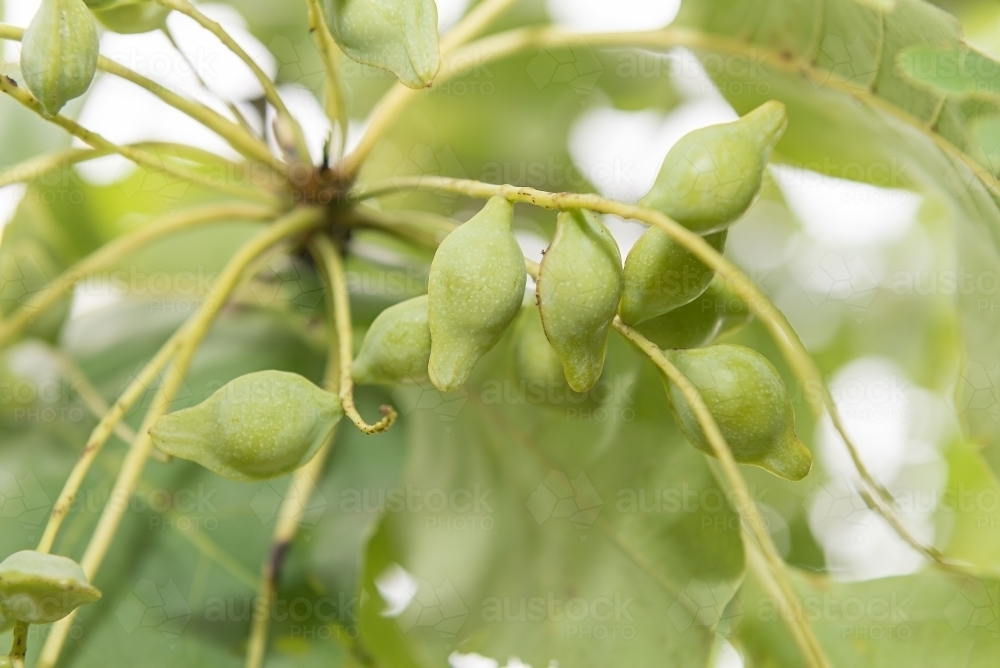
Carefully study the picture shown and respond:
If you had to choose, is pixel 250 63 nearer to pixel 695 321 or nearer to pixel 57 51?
pixel 57 51

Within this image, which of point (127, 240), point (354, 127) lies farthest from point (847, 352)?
point (127, 240)

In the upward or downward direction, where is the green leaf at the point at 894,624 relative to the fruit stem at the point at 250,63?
downward

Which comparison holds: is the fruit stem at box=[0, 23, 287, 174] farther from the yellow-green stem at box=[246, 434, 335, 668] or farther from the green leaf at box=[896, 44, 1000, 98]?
the green leaf at box=[896, 44, 1000, 98]

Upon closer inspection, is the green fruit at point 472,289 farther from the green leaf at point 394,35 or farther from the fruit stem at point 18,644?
the fruit stem at point 18,644

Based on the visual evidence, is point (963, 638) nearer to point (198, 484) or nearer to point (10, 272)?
point (198, 484)

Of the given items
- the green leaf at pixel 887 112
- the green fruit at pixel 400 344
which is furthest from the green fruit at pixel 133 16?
the green leaf at pixel 887 112

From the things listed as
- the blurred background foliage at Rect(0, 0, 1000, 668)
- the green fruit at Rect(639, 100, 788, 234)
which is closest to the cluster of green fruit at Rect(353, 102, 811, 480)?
the green fruit at Rect(639, 100, 788, 234)
